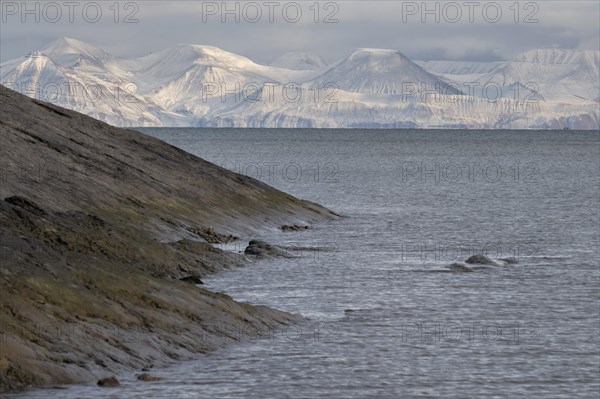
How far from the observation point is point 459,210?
8994 centimetres

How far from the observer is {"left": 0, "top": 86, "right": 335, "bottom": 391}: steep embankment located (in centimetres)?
2775

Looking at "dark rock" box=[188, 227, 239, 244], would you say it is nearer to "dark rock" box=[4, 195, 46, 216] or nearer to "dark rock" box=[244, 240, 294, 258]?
"dark rock" box=[244, 240, 294, 258]

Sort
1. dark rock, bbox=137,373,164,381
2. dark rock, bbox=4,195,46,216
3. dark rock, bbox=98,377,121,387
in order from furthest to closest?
dark rock, bbox=4,195,46,216 < dark rock, bbox=137,373,164,381 < dark rock, bbox=98,377,121,387

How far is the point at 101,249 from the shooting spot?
37906 millimetres

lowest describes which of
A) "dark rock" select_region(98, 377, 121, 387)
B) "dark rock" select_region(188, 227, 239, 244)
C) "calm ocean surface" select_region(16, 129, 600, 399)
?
"calm ocean surface" select_region(16, 129, 600, 399)

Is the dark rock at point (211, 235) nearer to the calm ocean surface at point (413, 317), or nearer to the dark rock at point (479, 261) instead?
the calm ocean surface at point (413, 317)

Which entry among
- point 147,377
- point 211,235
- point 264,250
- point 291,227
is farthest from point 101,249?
point 291,227

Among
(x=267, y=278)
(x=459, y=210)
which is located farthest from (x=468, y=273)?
(x=459, y=210)

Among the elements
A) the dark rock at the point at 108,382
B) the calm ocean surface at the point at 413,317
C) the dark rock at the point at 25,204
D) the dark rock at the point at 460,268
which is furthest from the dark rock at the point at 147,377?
the dark rock at the point at 460,268

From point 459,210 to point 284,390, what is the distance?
6308cm

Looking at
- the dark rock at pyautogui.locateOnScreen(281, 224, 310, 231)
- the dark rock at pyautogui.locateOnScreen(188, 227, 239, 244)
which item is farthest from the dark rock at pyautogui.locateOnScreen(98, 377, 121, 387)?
the dark rock at pyautogui.locateOnScreen(281, 224, 310, 231)

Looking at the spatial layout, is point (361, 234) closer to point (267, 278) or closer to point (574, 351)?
point (267, 278)

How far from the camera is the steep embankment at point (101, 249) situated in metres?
27.8

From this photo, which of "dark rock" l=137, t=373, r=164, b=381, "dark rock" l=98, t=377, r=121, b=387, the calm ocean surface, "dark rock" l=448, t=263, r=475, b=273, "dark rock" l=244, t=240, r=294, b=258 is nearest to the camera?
"dark rock" l=98, t=377, r=121, b=387
